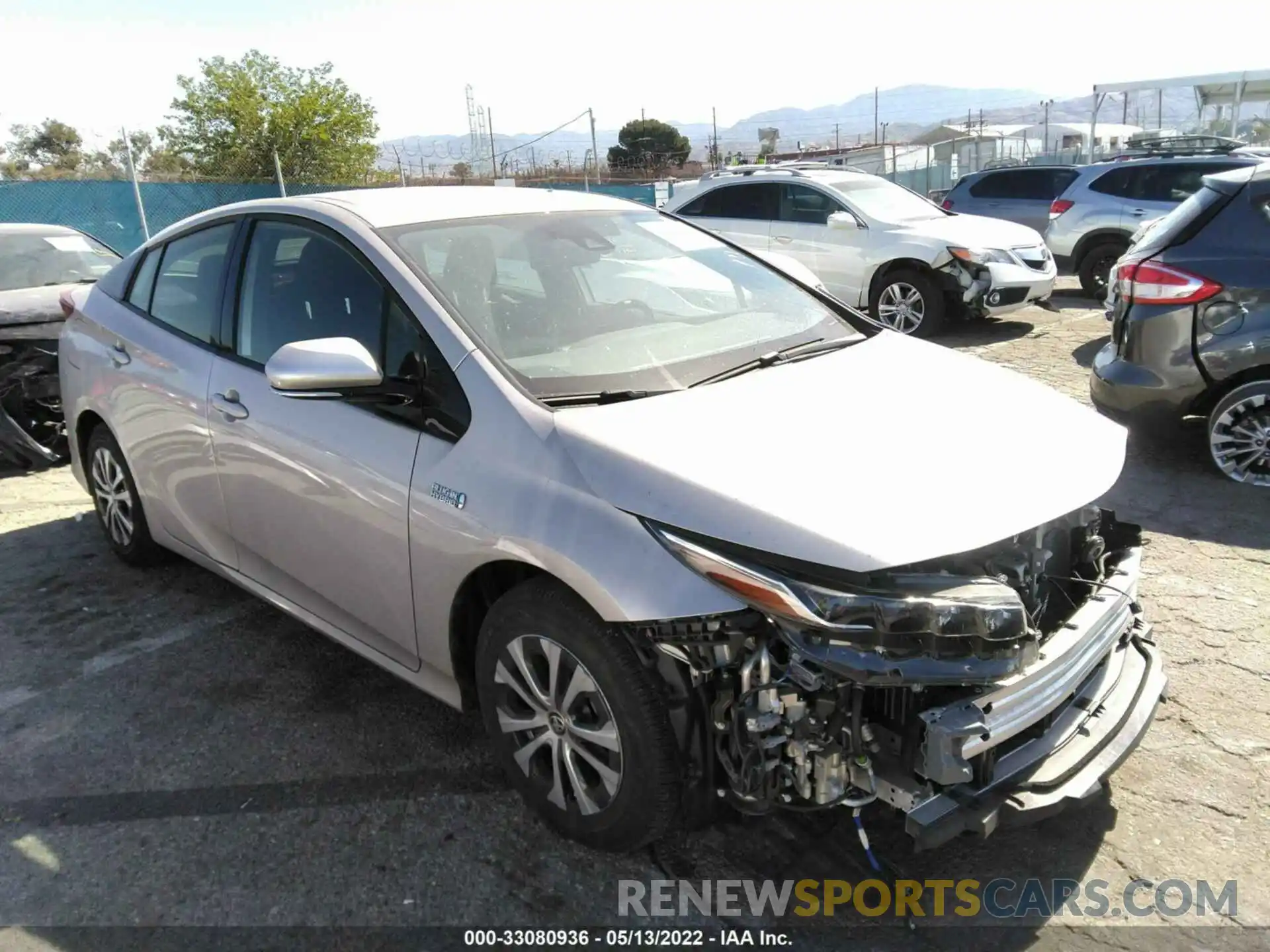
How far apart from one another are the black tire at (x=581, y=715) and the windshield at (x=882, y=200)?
8.39 metres

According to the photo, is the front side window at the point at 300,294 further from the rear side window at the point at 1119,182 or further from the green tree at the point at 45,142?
the green tree at the point at 45,142

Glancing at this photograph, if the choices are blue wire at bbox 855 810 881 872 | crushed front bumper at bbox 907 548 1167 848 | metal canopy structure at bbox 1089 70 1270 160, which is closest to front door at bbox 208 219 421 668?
blue wire at bbox 855 810 881 872

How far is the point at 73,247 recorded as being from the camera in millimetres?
7848

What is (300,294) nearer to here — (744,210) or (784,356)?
(784,356)

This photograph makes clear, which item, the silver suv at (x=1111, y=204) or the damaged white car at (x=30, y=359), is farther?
the silver suv at (x=1111, y=204)

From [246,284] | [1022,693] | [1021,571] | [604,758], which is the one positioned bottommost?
[604,758]

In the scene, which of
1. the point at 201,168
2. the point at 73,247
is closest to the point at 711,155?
the point at 201,168

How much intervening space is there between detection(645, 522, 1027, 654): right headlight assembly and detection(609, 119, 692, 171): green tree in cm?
4367

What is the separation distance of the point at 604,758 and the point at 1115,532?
64.8 inches

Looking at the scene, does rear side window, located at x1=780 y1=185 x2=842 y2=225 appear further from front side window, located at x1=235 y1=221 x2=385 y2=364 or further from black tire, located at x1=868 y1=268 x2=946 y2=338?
front side window, located at x1=235 y1=221 x2=385 y2=364

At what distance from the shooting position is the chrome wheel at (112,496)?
4484 millimetres

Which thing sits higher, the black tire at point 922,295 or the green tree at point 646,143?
the green tree at point 646,143

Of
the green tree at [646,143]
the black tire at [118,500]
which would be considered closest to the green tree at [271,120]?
the green tree at [646,143]

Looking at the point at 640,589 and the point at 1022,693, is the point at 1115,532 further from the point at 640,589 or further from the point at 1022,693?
the point at 640,589
